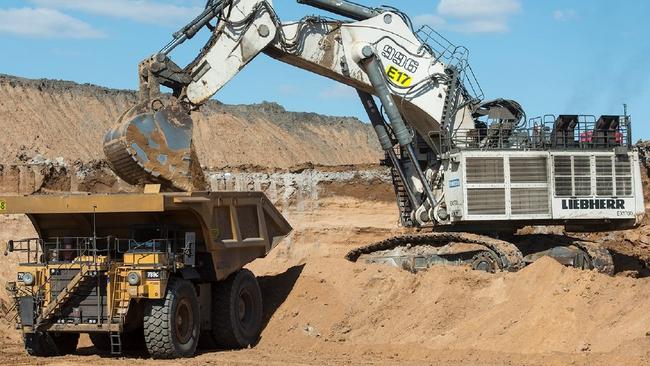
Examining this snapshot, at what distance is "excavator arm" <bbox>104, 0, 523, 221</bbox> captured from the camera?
58.9 feet

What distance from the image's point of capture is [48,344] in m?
14.9

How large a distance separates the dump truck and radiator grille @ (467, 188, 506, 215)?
15.0 feet

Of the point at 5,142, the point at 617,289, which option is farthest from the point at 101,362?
the point at 5,142

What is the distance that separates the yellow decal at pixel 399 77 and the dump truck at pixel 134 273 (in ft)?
16.1

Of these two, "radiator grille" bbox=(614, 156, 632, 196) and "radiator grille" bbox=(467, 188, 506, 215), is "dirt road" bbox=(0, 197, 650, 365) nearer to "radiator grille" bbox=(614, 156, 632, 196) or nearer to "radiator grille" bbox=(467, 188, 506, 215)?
"radiator grille" bbox=(467, 188, 506, 215)

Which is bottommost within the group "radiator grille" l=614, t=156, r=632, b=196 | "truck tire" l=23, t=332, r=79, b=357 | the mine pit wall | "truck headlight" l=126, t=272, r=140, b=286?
"truck tire" l=23, t=332, r=79, b=357

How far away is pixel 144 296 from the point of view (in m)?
14.0

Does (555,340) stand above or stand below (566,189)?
below

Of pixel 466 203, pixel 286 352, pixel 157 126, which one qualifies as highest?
pixel 157 126

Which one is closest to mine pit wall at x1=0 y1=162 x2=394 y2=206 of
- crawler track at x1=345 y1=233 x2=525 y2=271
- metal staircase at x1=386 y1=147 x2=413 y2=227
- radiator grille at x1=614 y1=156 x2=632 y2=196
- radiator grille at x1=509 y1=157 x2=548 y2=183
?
metal staircase at x1=386 y1=147 x2=413 y2=227

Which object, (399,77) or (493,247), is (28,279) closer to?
(493,247)

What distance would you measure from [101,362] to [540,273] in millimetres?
6510

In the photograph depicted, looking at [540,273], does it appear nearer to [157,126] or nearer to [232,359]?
[232,359]

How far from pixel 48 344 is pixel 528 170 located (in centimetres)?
898
